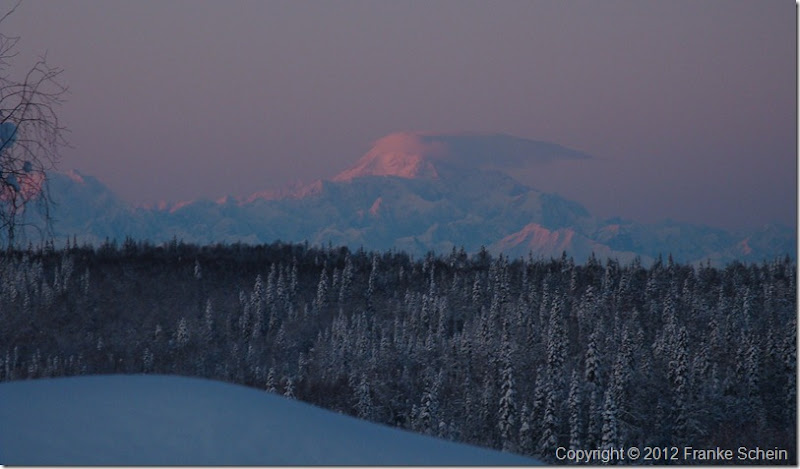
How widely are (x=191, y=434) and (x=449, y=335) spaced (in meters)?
122

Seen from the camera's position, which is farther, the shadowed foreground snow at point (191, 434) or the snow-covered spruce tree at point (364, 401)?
the snow-covered spruce tree at point (364, 401)

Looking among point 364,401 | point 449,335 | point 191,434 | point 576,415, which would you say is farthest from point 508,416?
point 191,434

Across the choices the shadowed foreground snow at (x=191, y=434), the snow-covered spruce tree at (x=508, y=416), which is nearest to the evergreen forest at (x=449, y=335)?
the snow-covered spruce tree at (x=508, y=416)

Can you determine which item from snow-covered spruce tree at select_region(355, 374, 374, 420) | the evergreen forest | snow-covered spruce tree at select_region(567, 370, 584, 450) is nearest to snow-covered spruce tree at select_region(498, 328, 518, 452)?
the evergreen forest

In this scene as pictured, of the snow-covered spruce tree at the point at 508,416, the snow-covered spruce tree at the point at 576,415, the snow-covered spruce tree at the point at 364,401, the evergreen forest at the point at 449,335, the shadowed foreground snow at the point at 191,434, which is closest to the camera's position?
the shadowed foreground snow at the point at 191,434

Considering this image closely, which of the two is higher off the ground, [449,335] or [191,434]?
[191,434]

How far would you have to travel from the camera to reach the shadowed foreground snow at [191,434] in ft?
23.7

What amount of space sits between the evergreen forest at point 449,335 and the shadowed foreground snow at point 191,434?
15.9 m

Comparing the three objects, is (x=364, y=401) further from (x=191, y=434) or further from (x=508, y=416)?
(x=191, y=434)

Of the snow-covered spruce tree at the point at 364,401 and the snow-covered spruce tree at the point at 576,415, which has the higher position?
the snow-covered spruce tree at the point at 576,415

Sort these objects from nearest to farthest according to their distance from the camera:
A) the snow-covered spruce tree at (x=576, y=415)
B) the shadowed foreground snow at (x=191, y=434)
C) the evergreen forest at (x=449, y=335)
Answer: the shadowed foreground snow at (x=191, y=434)
the snow-covered spruce tree at (x=576, y=415)
the evergreen forest at (x=449, y=335)

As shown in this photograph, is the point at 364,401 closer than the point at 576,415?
No

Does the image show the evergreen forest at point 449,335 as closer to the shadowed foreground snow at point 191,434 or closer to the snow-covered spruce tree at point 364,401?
the snow-covered spruce tree at point 364,401

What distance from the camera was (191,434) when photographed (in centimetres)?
736
